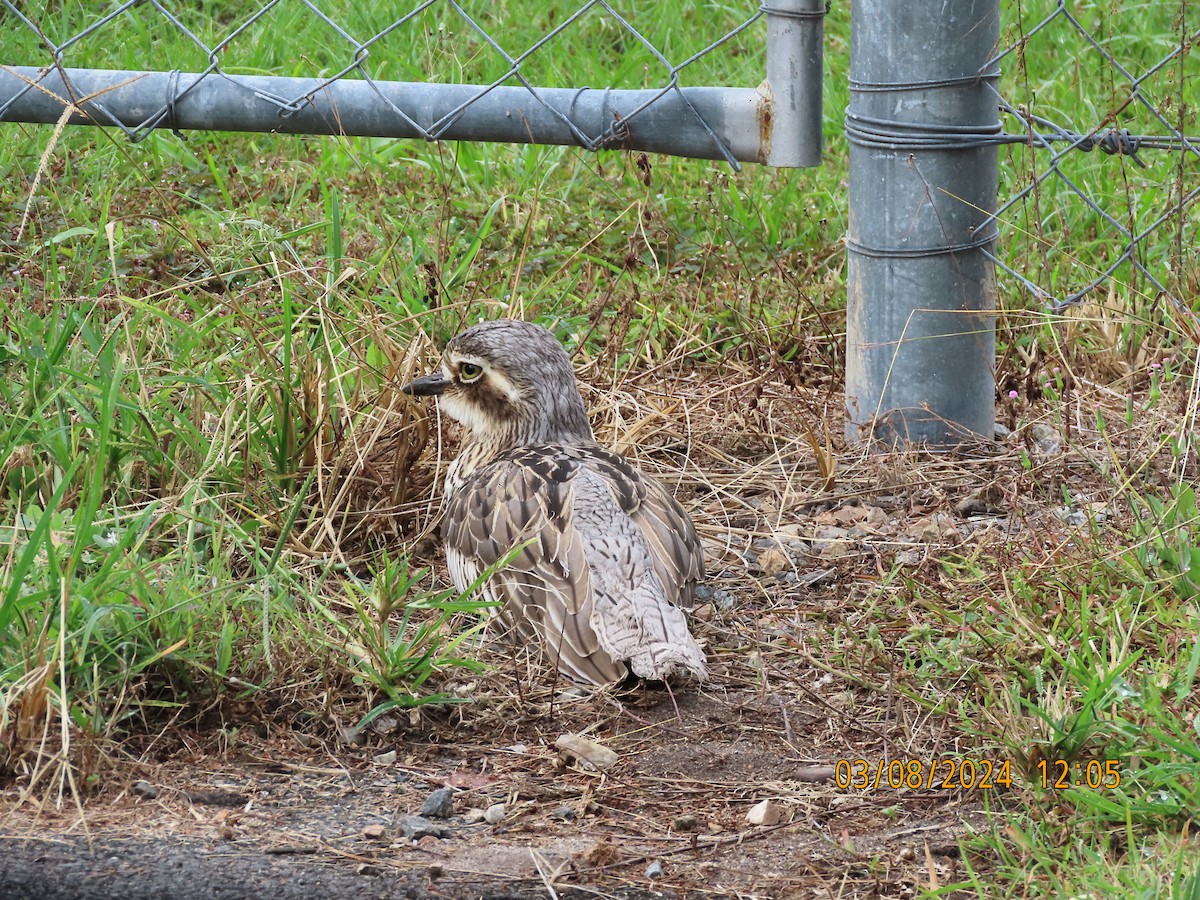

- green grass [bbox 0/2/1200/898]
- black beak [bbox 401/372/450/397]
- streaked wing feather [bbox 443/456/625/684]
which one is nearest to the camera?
green grass [bbox 0/2/1200/898]

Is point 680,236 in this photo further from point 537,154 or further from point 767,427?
point 767,427

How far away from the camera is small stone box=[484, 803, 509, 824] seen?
3.46 m

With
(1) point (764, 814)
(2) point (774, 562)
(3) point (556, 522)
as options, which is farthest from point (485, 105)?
(1) point (764, 814)

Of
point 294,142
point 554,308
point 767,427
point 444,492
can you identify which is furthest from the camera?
point 294,142

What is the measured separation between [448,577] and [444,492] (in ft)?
1.19

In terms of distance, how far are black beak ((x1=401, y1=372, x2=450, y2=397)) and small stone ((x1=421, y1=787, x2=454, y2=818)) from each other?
1.85 metres

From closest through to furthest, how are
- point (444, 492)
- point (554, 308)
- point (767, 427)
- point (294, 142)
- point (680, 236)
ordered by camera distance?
point (444, 492) < point (767, 427) < point (554, 308) < point (680, 236) < point (294, 142)

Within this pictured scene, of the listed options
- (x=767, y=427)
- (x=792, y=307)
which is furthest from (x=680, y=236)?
(x=767, y=427)

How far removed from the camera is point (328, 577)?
4.65 meters
